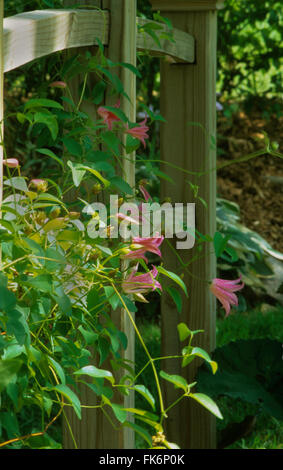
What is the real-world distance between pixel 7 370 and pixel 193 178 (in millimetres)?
1221

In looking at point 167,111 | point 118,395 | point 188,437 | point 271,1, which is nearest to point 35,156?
point 271,1

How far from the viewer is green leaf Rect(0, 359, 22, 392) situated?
857mm

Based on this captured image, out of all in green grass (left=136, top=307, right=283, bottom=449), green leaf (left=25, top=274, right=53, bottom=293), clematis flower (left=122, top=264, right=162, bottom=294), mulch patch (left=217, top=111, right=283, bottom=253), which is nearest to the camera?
green leaf (left=25, top=274, right=53, bottom=293)

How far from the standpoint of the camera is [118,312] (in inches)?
57.1

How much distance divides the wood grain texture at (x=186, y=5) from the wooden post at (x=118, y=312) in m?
0.53

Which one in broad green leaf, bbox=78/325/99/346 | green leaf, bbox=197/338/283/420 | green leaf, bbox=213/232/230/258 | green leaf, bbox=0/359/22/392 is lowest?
green leaf, bbox=197/338/283/420

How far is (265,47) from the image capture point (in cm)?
479

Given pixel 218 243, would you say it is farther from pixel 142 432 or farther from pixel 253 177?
pixel 253 177

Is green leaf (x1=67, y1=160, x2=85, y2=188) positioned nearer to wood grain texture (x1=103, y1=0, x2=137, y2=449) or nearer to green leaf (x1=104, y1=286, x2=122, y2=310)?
green leaf (x1=104, y1=286, x2=122, y2=310)

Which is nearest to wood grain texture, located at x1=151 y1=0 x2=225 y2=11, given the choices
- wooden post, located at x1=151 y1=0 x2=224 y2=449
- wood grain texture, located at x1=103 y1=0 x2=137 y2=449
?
wooden post, located at x1=151 y1=0 x2=224 y2=449

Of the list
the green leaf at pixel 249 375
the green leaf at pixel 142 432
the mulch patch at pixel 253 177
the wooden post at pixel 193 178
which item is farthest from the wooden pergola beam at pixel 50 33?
the mulch patch at pixel 253 177

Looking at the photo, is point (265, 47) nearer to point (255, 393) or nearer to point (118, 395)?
point (255, 393)

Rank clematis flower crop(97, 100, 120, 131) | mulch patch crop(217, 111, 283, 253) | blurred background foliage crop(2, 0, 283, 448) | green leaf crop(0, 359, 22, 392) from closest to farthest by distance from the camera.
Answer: green leaf crop(0, 359, 22, 392)
clematis flower crop(97, 100, 120, 131)
blurred background foliage crop(2, 0, 283, 448)
mulch patch crop(217, 111, 283, 253)

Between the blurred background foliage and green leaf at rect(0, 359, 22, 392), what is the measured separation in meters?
0.71
